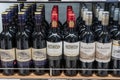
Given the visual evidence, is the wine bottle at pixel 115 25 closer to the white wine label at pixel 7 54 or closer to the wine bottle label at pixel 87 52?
the wine bottle label at pixel 87 52

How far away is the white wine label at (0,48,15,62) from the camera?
134 centimetres

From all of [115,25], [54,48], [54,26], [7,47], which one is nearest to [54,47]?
[54,48]

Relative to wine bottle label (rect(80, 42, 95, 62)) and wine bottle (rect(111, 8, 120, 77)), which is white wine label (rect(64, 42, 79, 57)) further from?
wine bottle (rect(111, 8, 120, 77))

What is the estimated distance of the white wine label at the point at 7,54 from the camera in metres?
1.34

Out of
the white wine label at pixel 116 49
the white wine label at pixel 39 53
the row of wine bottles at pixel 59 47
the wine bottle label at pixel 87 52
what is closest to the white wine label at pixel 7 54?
the row of wine bottles at pixel 59 47

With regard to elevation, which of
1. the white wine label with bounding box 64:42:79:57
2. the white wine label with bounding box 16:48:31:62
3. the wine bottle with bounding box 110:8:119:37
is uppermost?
the wine bottle with bounding box 110:8:119:37

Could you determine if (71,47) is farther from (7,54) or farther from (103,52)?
(7,54)

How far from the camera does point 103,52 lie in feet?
4.39

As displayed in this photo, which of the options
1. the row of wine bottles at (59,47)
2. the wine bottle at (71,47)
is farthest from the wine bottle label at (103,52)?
the wine bottle at (71,47)

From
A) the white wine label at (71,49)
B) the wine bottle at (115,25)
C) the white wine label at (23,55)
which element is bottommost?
the white wine label at (23,55)

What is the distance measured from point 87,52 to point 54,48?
0.17m

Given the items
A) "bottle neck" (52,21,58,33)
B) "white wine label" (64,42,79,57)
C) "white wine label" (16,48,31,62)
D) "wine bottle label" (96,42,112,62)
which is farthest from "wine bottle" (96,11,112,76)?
"white wine label" (16,48,31,62)

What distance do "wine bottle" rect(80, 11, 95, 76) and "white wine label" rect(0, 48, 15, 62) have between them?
363 millimetres

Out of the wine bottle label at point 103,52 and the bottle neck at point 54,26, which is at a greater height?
the bottle neck at point 54,26
